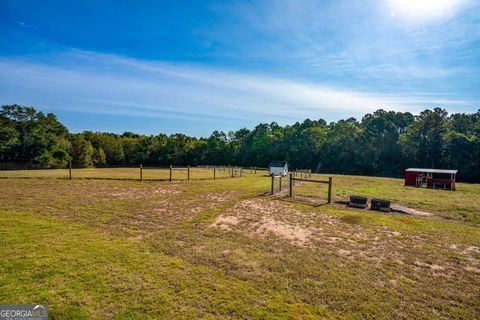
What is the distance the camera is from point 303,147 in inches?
2697

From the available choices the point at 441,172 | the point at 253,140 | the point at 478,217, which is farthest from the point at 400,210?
the point at 253,140

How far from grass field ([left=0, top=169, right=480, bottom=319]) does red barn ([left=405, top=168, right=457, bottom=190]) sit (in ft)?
58.5

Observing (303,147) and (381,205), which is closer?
(381,205)

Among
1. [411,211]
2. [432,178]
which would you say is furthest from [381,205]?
[432,178]

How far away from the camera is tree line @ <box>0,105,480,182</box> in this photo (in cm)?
4725

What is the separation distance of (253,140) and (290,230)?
7171 cm

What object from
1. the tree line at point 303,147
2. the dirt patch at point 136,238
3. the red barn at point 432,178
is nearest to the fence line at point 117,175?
the dirt patch at point 136,238

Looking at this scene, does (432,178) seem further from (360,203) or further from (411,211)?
(360,203)

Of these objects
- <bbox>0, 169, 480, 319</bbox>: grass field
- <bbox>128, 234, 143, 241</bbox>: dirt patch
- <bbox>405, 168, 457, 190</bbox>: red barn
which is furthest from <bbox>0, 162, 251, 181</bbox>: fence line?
<bbox>405, 168, 457, 190</bbox>: red barn

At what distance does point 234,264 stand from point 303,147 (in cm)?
6560

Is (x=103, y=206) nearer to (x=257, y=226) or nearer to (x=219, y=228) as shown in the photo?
(x=219, y=228)

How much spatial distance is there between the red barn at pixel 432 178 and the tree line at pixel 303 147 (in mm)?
29745

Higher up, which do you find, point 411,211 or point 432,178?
point 432,178

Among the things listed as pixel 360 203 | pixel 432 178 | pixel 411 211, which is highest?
pixel 432 178
